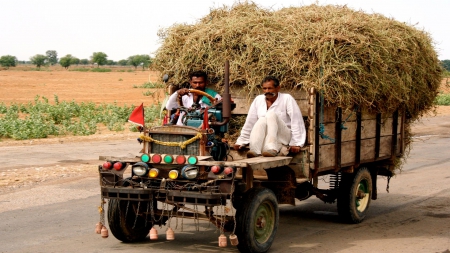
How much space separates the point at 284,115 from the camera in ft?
26.7

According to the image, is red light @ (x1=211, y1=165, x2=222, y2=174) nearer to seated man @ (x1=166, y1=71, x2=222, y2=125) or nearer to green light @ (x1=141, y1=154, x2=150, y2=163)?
green light @ (x1=141, y1=154, x2=150, y2=163)

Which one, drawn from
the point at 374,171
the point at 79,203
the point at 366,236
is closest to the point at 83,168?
the point at 79,203

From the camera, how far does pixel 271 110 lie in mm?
7980

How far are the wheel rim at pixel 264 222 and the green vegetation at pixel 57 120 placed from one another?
11.6m

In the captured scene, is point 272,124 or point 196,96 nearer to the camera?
point 272,124

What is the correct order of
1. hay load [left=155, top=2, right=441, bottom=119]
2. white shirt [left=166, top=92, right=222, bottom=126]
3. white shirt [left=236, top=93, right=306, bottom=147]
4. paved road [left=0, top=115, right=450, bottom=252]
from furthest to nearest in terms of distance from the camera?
white shirt [left=166, top=92, right=222, bottom=126]
hay load [left=155, top=2, right=441, bottom=119]
white shirt [left=236, top=93, right=306, bottom=147]
paved road [left=0, top=115, right=450, bottom=252]

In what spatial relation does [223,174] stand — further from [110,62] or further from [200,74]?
[110,62]

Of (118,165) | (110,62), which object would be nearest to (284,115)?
(118,165)

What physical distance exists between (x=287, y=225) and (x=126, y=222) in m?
2.43

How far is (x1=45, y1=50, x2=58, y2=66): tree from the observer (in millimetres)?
158188

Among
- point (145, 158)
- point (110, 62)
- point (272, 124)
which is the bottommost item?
point (145, 158)

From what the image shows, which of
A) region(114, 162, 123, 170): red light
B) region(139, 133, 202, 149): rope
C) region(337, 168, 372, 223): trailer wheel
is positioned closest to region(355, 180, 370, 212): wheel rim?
region(337, 168, 372, 223): trailer wheel

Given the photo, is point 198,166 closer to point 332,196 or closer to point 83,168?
point 332,196

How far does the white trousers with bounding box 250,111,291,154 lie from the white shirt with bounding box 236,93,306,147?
0.44ft
